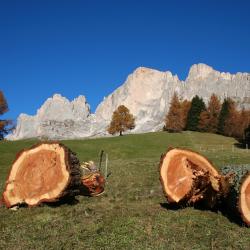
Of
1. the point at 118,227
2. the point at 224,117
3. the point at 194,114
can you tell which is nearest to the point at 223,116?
the point at 224,117

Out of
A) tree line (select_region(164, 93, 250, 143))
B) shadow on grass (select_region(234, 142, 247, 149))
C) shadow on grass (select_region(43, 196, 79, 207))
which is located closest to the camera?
shadow on grass (select_region(43, 196, 79, 207))

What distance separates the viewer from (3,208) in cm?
1546

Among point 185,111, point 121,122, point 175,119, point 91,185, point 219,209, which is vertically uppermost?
→ point 185,111

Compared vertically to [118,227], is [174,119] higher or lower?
higher

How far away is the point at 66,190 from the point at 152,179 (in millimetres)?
9165

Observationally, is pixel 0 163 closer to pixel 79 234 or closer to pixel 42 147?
pixel 42 147

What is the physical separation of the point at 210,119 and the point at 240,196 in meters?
105

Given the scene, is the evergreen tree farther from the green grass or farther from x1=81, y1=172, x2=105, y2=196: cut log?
the green grass

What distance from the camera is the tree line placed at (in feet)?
360

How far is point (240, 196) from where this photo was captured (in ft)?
42.0

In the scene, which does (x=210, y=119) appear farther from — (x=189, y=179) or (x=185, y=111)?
(x=189, y=179)

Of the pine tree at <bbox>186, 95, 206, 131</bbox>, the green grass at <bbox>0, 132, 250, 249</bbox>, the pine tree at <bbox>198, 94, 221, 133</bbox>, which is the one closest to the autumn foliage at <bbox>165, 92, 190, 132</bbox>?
the pine tree at <bbox>186, 95, 206, 131</bbox>

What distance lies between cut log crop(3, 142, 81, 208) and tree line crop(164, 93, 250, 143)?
93612 millimetres

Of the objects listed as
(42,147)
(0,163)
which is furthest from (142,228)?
(0,163)
